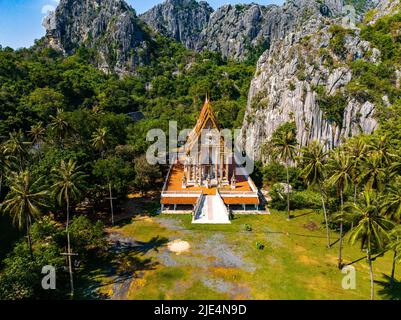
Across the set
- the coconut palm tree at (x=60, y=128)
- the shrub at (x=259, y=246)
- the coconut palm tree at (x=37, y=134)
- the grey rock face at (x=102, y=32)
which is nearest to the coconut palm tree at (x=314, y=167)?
the shrub at (x=259, y=246)

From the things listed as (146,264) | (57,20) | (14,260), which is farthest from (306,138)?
(57,20)

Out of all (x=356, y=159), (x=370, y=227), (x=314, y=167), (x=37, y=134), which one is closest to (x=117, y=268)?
(x=370, y=227)

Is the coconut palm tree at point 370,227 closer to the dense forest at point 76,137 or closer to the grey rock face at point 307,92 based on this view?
the dense forest at point 76,137

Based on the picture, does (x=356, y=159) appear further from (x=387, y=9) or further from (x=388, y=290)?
(x=387, y=9)

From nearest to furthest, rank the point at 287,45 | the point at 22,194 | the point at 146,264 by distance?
1. the point at 22,194
2. the point at 146,264
3. the point at 287,45

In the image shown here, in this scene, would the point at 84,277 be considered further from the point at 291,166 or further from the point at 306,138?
the point at 306,138
